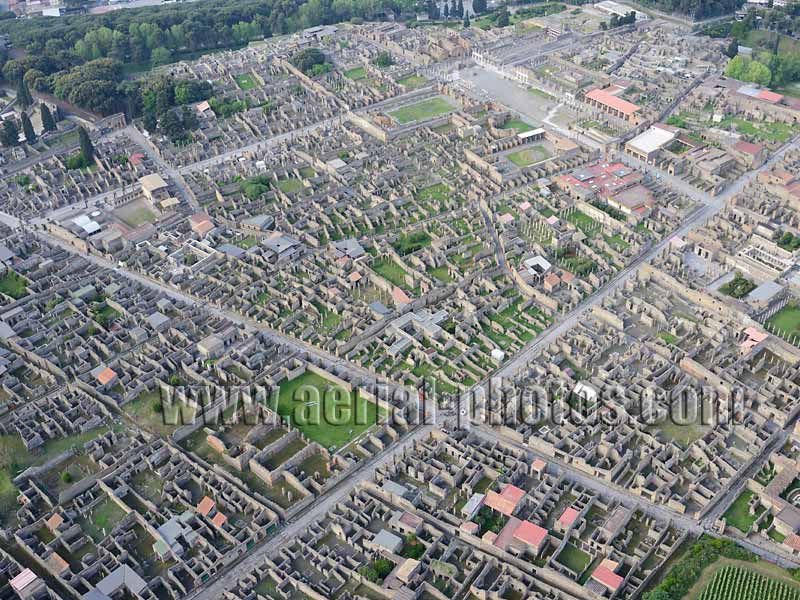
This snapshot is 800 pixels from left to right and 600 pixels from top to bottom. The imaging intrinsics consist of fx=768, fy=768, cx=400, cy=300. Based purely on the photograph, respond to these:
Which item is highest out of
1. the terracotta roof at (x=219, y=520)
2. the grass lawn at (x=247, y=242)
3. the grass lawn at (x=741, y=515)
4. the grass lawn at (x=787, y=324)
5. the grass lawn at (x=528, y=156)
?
the grass lawn at (x=247, y=242)

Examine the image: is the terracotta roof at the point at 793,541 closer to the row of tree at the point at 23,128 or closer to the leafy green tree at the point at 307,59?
the leafy green tree at the point at 307,59

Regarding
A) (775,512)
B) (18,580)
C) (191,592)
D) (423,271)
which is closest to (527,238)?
(423,271)

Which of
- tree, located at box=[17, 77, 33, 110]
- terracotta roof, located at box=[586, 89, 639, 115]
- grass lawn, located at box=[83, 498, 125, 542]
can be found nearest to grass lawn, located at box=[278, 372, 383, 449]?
grass lawn, located at box=[83, 498, 125, 542]

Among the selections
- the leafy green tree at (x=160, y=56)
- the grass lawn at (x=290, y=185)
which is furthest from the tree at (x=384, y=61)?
the grass lawn at (x=290, y=185)

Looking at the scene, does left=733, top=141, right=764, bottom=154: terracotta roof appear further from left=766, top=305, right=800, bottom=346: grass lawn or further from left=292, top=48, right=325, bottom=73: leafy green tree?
left=292, top=48, right=325, bottom=73: leafy green tree

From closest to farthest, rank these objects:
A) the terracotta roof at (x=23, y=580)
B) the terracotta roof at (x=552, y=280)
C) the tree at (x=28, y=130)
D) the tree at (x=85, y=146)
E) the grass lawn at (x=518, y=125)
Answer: the terracotta roof at (x=23, y=580)
the terracotta roof at (x=552, y=280)
the tree at (x=85, y=146)
the tree at (x=28, y=130)
the grass lawn at (x=518, y=125)

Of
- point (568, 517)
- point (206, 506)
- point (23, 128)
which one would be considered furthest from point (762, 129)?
point (23, 128)
